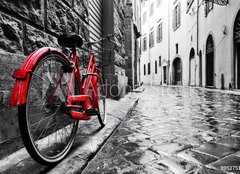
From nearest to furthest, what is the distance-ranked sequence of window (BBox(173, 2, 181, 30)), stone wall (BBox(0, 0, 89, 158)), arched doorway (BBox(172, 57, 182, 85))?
stone wall (BBox(0, 0, 89, 158))
window (BBox(173, 2, 181, 30))
arched doorway (BBox(172, 57, 182, 85))

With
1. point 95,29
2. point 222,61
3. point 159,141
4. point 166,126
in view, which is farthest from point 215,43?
point 159,141

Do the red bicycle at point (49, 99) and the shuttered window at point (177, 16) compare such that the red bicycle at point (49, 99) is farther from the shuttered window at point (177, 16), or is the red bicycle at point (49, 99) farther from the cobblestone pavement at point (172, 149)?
the shuttered window at point (177, 16)

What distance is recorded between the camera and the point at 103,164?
5.83 feet

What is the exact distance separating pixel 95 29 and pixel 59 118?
3.44m

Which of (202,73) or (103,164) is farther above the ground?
(202,73)

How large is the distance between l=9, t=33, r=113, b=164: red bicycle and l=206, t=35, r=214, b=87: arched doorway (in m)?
11.6

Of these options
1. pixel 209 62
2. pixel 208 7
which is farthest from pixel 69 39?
pixel 208 7

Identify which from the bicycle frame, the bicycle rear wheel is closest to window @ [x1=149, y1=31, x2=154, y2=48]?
the bicycle frame

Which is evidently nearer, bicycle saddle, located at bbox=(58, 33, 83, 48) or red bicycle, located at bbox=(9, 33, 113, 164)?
red bicycle, located at bbox=(9, 33, 113, 164)

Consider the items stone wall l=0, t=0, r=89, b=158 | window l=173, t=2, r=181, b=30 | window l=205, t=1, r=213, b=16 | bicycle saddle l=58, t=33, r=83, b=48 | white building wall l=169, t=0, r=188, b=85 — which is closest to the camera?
stone wall l=0, t=0, r=89, b=158

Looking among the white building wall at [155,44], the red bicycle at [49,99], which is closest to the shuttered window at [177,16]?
the white building wall at [155,44]

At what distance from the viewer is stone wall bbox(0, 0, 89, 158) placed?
167cm

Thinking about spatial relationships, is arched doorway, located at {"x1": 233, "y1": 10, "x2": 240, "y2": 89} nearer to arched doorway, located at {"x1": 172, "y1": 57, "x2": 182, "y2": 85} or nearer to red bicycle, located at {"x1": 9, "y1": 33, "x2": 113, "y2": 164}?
red bicycle, located at {"x1": 9, "y1": 33, "x2": 113, "y2": 164}

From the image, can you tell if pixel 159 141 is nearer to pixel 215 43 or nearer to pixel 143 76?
pixel 215 43
